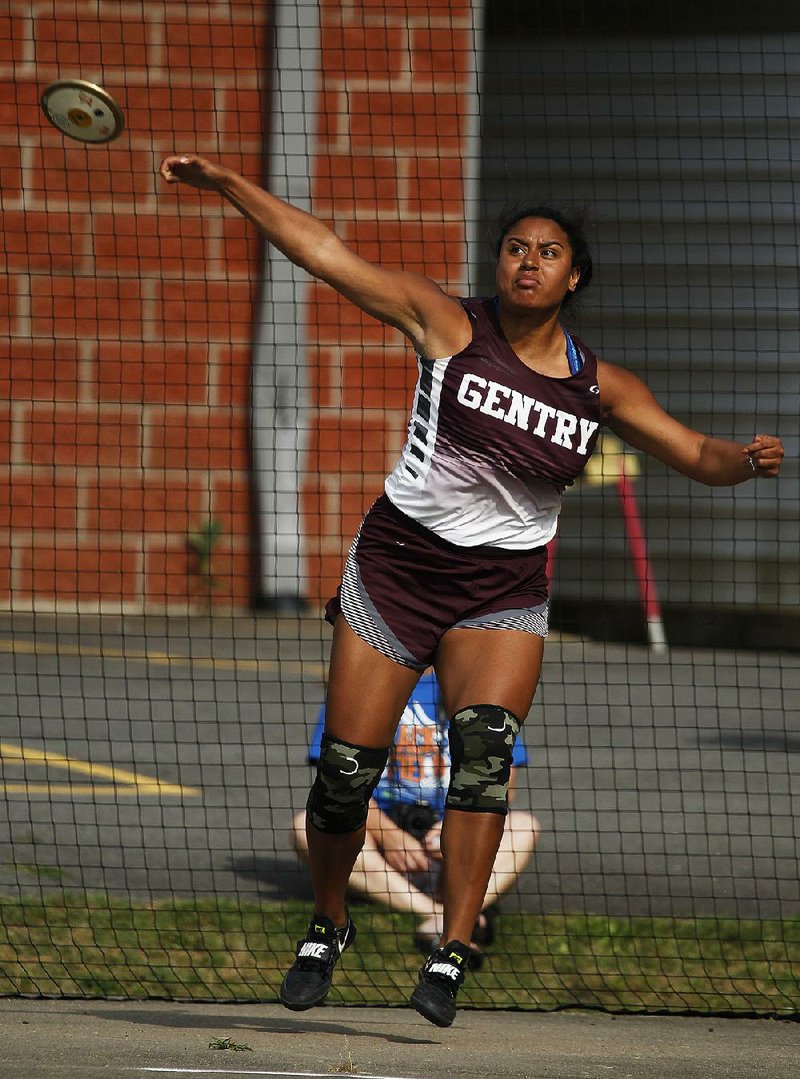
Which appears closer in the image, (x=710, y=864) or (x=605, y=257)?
(x=710, y=864)

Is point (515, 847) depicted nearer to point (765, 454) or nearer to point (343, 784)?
point (343, 784)

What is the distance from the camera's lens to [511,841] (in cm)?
622

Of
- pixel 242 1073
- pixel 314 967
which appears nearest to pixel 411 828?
pixel 314 967

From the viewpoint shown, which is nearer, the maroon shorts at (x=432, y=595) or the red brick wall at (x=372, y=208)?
the maroon shorts at (x=432, y=595)

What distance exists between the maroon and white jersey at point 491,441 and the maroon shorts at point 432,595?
5 centimetres

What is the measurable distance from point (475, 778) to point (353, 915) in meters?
2.10

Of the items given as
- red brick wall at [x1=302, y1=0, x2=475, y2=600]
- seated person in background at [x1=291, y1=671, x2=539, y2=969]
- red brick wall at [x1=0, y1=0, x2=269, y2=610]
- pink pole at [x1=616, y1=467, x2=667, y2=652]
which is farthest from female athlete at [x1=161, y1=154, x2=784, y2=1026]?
red brick wall at [x1=0, y1=0, x2=269, y2=610]

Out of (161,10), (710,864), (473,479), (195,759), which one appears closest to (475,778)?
(473,479)

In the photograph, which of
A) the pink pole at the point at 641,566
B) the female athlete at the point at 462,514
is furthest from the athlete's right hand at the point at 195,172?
the pink pole at the point at 641,566

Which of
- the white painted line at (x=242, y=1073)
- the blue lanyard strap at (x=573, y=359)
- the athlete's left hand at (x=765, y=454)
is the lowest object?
the white painted line at (x=242, y=1073)

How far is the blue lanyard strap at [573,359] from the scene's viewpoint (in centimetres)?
455

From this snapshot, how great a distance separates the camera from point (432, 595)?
14.8 ft

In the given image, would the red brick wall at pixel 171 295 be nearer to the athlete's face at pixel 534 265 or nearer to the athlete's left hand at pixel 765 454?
the athlete's face at pixel 534 265

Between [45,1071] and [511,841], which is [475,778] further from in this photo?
[511,841]
